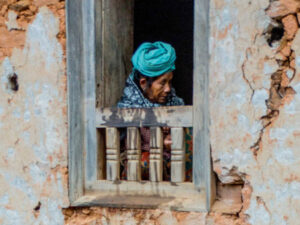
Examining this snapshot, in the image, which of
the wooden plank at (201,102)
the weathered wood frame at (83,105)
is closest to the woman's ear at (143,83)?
→ the weathered wood frame at (83,105)

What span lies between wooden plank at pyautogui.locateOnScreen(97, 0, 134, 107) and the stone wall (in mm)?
249

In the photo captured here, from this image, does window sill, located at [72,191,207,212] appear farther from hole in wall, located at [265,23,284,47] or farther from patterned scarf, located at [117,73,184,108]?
hole in wall, located at [265,23,284,47]

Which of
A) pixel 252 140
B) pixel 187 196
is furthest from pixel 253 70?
pixel 187 196

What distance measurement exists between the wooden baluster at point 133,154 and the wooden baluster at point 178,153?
0.22 m

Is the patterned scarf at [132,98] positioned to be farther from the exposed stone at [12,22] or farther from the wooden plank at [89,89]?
the exposed stone at [12,22]

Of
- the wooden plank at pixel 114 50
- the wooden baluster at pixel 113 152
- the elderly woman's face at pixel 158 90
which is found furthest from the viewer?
the elderly woman's face at pixel 158 90

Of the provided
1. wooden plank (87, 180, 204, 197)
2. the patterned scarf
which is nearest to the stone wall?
wooden plank (87, 180, 204, 197)

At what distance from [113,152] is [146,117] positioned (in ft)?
0.97

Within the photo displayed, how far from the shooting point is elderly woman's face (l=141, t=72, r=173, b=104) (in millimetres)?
3490

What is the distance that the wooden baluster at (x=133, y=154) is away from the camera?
2.89m

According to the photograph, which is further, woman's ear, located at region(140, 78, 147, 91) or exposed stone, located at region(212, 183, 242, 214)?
woman's ear, located at region(140, 78, 147, 91)

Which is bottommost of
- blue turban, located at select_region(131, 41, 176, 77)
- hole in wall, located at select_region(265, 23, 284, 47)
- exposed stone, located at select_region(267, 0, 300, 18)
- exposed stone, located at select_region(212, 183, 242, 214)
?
exposed stone, located at select_region(212, 183, 242, 214)

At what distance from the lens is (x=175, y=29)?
4.52 meters

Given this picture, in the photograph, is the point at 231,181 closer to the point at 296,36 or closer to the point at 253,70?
the point at 253,70
